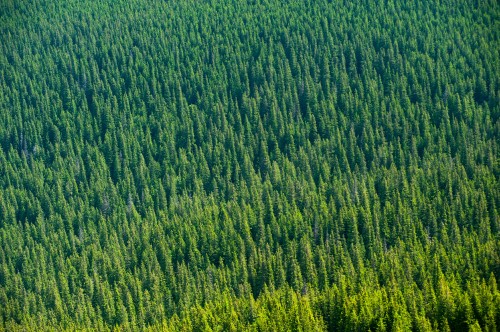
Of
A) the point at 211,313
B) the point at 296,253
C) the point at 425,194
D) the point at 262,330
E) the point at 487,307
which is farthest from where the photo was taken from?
the point at 425,194

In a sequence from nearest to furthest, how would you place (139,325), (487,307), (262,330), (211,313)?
(487,307) → (262,330) → (211,313) → (139,325)

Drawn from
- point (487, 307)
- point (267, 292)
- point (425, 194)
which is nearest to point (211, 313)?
point (267, 292)

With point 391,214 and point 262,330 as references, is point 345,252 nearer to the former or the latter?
point 391,214

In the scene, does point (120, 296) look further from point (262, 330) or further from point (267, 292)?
point (262, 330)

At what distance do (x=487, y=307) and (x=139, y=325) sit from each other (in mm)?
56835

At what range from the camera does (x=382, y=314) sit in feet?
456

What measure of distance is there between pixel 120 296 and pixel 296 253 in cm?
2805

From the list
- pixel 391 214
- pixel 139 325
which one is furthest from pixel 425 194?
pixel 139 325

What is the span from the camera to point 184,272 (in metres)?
183

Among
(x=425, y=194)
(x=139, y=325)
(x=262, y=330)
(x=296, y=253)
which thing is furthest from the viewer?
(x=425, y=194)

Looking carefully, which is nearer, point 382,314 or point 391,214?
point 382,314

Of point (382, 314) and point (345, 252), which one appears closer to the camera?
point (382, 314)

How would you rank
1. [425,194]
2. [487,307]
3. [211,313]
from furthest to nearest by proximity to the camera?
1. [425,194]
2. [211,313]
3. [487,307]

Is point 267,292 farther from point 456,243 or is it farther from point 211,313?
point 456,243
